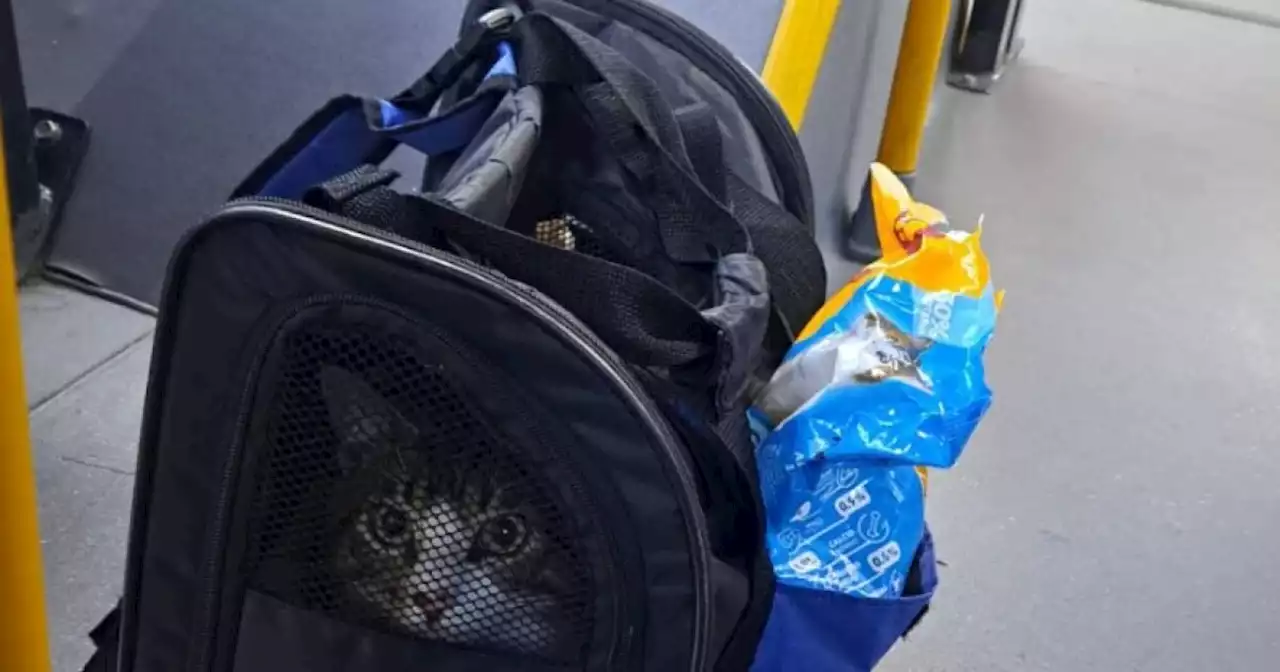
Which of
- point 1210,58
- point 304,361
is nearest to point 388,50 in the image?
point 304,361

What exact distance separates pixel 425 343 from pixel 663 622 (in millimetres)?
153

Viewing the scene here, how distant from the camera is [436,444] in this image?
53 centimetres

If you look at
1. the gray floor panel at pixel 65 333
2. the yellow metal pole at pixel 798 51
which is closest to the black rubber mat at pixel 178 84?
the gray floor panel at pixel 65 333

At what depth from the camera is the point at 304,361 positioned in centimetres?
53

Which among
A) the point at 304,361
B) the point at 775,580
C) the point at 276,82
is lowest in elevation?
the point at 276,82

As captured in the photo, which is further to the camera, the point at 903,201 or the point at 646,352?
the point at 903,201

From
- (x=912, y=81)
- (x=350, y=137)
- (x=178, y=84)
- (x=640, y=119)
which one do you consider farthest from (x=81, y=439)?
(x=912, y=81)

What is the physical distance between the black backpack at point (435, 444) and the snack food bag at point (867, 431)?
0.03 meters

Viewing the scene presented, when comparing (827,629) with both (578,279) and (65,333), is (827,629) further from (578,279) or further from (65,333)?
(65,333)

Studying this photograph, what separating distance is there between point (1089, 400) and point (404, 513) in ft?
3.67

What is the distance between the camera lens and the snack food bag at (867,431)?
24.2 inches

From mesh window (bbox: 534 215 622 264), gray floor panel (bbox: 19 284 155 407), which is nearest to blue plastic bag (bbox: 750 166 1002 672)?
mesh window (bbox: 534 215 622 264)

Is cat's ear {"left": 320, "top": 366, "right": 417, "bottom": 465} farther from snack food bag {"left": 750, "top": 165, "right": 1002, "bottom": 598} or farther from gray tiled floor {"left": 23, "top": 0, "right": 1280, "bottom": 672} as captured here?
gray tiled floor {"left": 23, "top": 0, "right": 1280, "bottom": 672}

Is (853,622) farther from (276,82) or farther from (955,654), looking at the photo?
(276,82)
